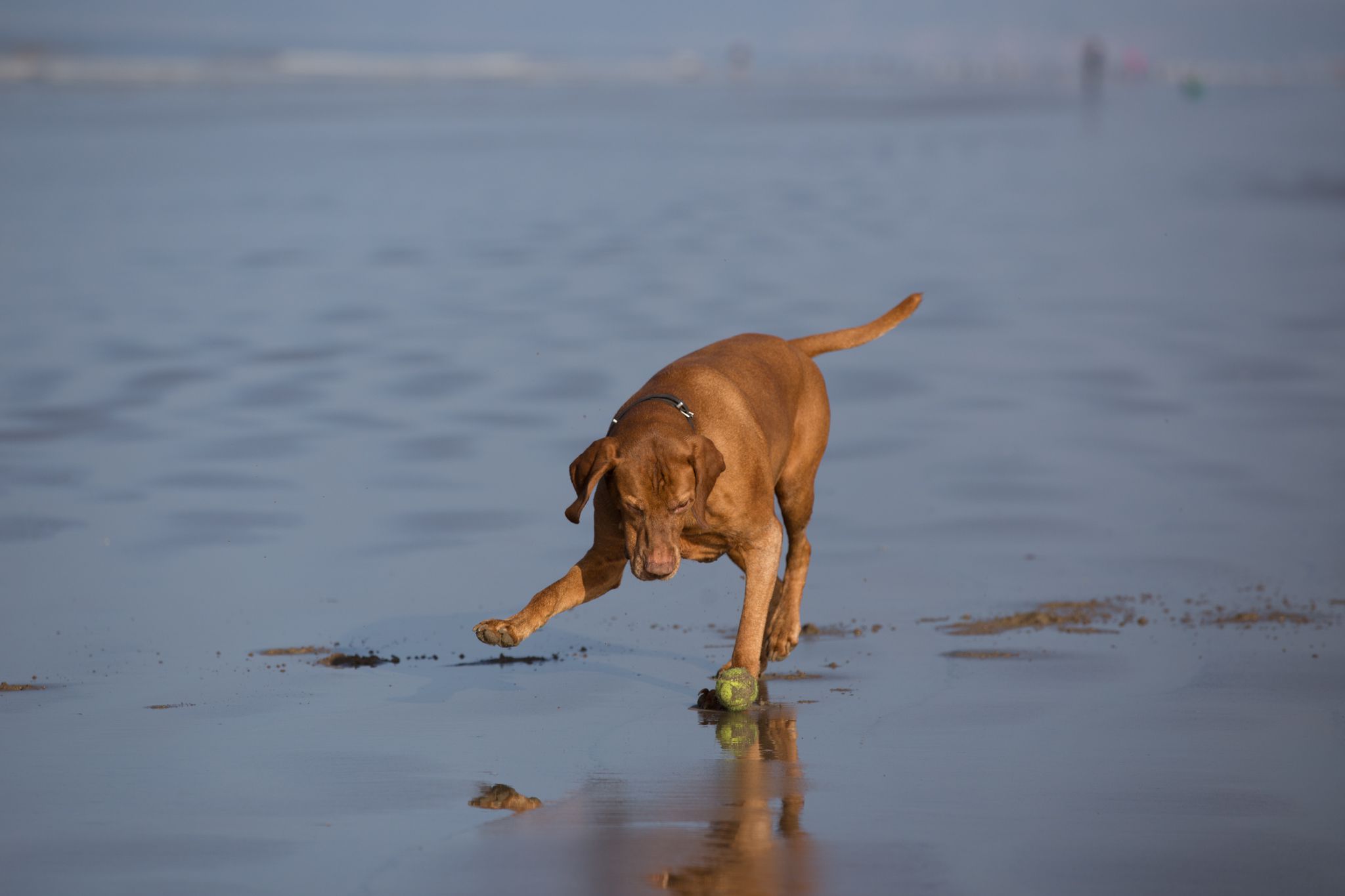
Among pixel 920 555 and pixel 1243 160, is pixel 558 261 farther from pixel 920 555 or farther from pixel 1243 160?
pixel 1243 160

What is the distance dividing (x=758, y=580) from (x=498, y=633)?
0.99 metres

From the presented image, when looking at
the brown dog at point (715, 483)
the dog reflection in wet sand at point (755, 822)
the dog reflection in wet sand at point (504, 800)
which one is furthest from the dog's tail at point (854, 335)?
the dog reflection in wet sand at point (504, 800)

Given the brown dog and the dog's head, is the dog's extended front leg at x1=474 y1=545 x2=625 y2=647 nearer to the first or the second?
the brown dog

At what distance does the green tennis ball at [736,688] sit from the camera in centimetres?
650

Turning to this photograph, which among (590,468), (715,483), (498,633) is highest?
(590,468)

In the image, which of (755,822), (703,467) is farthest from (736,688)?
(755,822)

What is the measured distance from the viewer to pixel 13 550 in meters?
8.91

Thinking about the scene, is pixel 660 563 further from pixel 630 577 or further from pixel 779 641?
pixel 630 577

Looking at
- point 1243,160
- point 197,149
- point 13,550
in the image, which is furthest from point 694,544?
point 197,149

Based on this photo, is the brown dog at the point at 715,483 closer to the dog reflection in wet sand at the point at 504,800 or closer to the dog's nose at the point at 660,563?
the dog's nose at the point at 660,563

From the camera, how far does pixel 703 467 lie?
6340 mm

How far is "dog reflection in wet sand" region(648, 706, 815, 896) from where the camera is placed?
4863 mm

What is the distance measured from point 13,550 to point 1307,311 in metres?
11.2

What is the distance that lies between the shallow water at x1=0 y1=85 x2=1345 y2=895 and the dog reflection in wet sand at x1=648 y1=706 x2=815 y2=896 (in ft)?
0.06
